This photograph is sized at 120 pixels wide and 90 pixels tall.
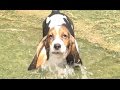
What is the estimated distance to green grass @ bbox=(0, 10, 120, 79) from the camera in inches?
203

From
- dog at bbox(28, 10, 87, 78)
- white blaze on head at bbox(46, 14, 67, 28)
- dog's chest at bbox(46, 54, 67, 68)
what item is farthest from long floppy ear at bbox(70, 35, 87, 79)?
white blaze on head at bbox(46, 14, 67, 28)

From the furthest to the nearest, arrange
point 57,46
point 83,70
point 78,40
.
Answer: point 78,40 < point 83,70 < point 57,46

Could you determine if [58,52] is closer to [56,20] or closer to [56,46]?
[56,46]

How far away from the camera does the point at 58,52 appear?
5.07m

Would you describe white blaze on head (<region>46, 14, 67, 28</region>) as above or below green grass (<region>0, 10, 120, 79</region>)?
above

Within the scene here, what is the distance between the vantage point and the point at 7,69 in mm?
5133

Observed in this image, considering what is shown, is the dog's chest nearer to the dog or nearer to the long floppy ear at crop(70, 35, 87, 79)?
the dog

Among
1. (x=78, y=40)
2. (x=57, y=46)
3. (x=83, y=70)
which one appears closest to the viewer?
(x=57, y=46)

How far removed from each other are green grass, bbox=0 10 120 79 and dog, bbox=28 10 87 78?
73 millimetres

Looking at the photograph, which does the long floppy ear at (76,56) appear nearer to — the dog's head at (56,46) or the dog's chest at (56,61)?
the dog's head at (56,46)

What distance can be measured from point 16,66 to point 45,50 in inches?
17.0

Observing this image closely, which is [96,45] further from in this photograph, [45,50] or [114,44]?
[45,50]

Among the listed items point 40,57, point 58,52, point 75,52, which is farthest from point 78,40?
point 40,57

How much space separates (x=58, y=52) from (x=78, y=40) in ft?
1.25
